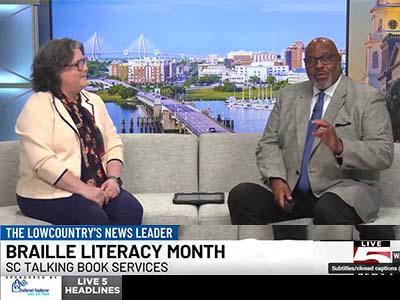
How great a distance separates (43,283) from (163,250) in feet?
0.25

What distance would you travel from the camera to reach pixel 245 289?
373 millimetres

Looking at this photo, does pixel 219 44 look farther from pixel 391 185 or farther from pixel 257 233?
pixel 257 233

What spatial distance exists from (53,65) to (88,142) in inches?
8.5

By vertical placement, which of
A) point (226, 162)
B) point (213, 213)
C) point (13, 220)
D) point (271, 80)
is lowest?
point (213, 213)

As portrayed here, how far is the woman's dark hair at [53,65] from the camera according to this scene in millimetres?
1433

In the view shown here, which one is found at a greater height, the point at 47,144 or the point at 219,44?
the point at 219,44

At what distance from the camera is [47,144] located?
137 centimetres

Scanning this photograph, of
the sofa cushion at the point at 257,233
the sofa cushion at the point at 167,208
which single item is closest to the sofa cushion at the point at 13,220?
the sofa cushion at the point at 257,233

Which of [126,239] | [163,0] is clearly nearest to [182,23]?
[163,0]

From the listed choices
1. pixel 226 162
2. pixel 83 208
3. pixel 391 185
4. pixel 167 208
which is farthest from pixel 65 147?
pixel 391 185

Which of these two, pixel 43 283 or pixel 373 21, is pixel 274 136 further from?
pixel 43 283

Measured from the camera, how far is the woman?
1.37 meters

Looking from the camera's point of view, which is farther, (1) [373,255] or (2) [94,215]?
(2) [94,215]

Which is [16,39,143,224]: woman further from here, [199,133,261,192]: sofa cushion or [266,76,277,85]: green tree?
[266,76,277,85]: green tree
